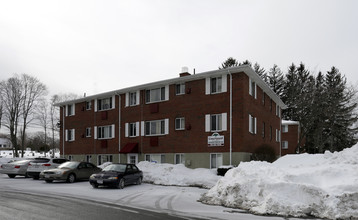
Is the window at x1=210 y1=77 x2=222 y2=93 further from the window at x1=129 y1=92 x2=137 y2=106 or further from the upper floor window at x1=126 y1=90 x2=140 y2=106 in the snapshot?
the window at x1=129 y1=92 x2=137 y2=106

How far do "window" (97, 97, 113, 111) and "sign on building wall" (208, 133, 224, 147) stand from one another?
39.7ft

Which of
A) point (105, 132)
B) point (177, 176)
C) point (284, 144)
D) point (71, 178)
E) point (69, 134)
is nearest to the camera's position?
point (71, 178)

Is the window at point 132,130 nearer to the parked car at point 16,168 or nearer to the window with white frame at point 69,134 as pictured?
the parked car at point 16,168

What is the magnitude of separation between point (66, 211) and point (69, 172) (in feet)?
33.8

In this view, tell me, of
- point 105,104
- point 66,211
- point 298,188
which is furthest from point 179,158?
point 66,211

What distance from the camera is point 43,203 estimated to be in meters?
11.0

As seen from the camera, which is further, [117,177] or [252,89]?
[252,89]

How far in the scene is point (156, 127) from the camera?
26.5 m

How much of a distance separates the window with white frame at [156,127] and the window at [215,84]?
4730mm

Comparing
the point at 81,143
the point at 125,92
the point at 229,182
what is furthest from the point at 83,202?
the point at 81,143

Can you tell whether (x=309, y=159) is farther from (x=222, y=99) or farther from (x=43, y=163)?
(x=43, y=163)

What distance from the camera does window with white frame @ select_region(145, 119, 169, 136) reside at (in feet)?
84.3

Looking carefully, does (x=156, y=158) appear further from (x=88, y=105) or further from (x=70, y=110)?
(x=70, y=110)

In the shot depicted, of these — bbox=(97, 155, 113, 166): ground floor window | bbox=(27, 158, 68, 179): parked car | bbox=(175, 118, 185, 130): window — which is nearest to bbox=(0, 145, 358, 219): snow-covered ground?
bbox=(27, 158, 68, 179): parked car
